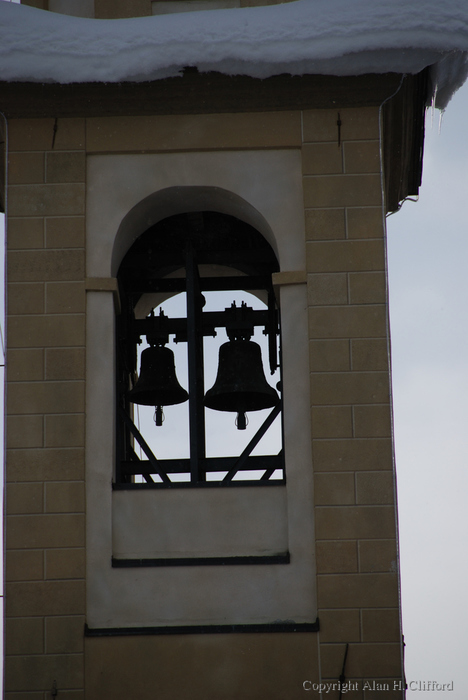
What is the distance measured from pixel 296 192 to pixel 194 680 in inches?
140

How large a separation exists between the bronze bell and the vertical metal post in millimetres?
171

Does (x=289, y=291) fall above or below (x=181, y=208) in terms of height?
below

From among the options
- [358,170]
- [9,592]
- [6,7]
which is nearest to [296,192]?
[358,170]

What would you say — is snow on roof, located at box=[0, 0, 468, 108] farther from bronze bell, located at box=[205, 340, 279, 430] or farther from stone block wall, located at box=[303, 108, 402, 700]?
bronze bell, located at box=[205, 340, 279, 430]

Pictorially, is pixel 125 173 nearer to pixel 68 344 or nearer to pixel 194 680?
pixel 68 344

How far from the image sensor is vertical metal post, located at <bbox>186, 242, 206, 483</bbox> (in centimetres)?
838

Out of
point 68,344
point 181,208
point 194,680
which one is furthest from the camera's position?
point 181,208

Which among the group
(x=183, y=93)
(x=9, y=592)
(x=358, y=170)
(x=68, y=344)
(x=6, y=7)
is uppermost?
(x=6, y=7)

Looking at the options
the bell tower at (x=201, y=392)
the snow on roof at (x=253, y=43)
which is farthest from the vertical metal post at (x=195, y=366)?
the snow on roof at (x=253, y=43)

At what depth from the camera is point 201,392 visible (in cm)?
910

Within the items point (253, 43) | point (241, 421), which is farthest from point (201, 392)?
point (253, 43)

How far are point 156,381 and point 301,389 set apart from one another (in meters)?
1.63

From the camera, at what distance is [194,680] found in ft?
24.6

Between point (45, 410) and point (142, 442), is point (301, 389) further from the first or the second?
point (45, 410)
